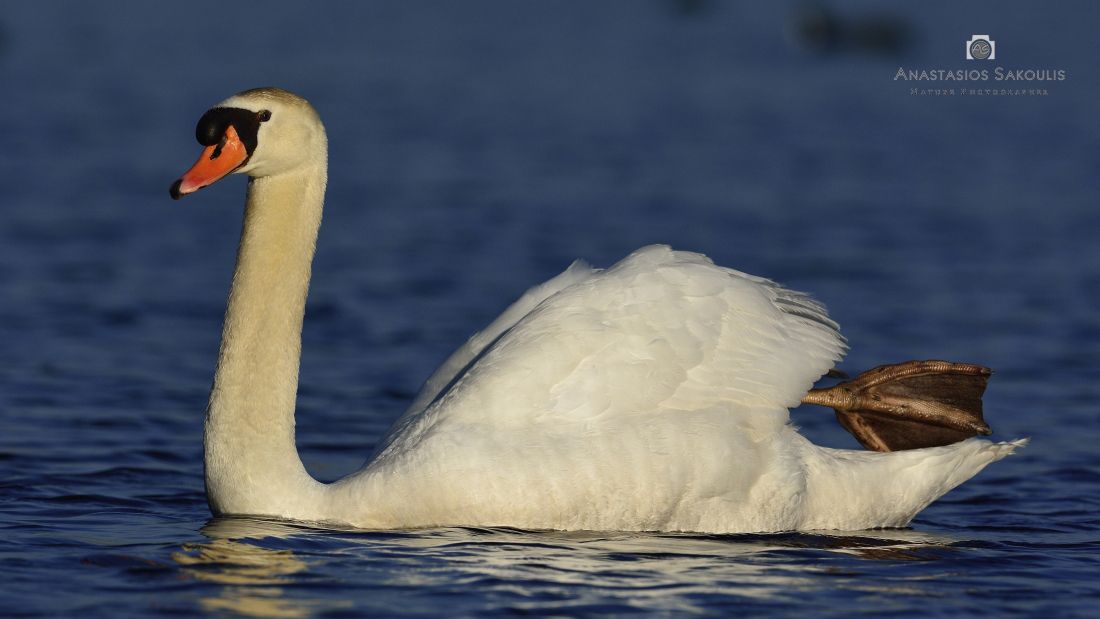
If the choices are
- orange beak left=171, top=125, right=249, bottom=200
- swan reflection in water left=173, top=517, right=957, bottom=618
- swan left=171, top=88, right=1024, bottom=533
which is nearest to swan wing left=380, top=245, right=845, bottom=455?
swan left=171, top=88, right=1024, bottom=533

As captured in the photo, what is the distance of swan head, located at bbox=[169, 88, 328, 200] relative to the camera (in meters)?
Result: 7.95

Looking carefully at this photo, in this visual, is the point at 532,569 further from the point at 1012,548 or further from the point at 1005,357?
the point at 1005,357

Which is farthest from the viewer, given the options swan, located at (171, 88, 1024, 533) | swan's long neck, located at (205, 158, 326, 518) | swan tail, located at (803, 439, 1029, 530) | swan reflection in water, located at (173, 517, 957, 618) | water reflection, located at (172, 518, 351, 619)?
swan tail, located at (803, 439, 1029, 530)

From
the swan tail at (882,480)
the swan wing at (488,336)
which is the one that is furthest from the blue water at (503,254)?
the swan wing at (488,336)

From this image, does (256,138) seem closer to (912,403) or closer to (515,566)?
(515,566)

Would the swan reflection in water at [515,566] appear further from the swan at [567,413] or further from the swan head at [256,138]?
the swan head at [256,138]

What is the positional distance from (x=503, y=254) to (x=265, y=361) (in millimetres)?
9020

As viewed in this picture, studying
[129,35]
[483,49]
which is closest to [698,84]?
[483,49]

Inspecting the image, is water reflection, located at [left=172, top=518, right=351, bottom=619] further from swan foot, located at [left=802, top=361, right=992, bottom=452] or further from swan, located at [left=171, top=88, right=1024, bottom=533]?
swan foot, located at [left=802, top=361, right=992, bottom=452]

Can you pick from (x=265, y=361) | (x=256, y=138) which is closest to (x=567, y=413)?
(x=265, y=361)

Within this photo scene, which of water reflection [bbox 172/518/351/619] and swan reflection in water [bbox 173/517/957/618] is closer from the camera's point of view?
water reflection [bbox 172/518/351/619]

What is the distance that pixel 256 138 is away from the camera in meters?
8.10

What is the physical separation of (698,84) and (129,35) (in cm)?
1187

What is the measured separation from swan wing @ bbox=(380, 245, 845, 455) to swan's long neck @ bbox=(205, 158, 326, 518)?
528mm
